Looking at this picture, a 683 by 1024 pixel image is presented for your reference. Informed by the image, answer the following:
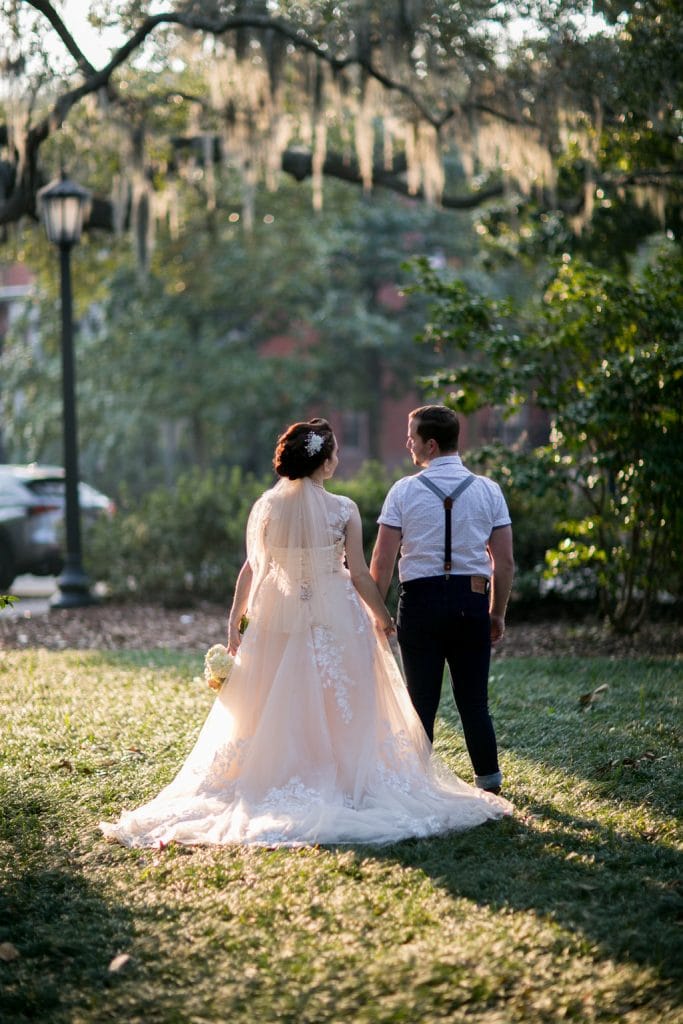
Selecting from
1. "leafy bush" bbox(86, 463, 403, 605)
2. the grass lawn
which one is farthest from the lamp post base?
the grass lawn

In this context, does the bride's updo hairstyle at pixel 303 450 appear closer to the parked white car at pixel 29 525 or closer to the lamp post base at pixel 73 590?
the lamp post base at pixel 73 590

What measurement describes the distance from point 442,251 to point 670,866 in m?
28.4

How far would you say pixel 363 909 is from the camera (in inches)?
164

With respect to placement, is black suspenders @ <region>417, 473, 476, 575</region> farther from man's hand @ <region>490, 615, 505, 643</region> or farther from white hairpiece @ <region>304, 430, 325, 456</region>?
white hairpiece @ <region>304, 430, 325, 456</region>

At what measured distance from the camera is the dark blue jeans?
531 centimetres

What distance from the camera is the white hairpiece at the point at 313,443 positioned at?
546cm

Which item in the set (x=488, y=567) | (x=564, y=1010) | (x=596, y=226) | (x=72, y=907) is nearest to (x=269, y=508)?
→ (x=488, y=567)

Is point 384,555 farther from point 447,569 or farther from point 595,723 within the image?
point 595,723

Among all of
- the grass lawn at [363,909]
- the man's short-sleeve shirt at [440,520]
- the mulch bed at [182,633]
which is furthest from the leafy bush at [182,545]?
the man's short-sleeve shirt at [440,520]

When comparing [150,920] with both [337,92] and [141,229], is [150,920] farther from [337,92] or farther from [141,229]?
[141,229]

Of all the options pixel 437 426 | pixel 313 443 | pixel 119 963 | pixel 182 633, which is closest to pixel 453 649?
pixel 437 426

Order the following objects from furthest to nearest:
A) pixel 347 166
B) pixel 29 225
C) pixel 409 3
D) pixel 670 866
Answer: pixel 29 225, pixel 347 166, pixel 409 3, pixel 670 866

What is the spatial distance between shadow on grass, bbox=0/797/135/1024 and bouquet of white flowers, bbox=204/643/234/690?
3.32 feet

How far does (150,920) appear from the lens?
418cm
